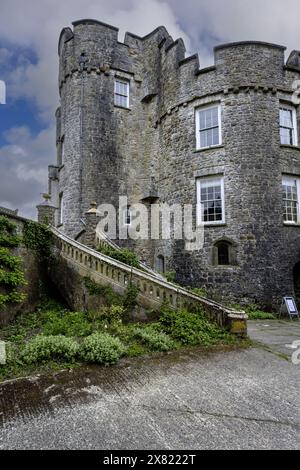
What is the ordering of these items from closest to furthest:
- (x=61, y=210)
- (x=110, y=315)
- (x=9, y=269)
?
(x=110, y=315) → (x=9, y=269) → (x=61, y=210)

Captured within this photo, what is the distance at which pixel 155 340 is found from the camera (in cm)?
620

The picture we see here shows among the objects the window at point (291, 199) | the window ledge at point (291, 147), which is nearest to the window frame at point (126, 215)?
the window at point (291, 199)

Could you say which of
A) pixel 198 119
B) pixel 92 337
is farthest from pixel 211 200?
pixel 92 337

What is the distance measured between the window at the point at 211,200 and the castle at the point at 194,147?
0.05 meters

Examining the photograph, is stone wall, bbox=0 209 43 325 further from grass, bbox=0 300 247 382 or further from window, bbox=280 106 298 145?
window, bbox=280 106 298 145

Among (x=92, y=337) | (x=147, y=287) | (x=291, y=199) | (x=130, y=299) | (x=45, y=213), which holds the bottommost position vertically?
(x=92, y=337)

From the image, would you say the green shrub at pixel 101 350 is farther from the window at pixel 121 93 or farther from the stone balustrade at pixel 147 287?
the window at pixel 121 93

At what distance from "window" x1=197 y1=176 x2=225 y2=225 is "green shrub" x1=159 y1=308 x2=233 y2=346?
21.6 feet

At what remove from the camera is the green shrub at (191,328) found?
21.8ft

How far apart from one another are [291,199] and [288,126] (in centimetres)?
353

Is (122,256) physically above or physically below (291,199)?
below

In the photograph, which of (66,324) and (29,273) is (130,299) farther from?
(29,273)

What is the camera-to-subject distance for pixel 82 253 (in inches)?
368

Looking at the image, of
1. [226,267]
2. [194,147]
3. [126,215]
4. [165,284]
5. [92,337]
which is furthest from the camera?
[126,215]
